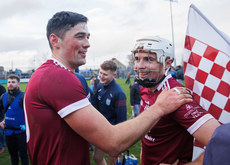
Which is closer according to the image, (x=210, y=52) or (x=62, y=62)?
(x=62, y=62)

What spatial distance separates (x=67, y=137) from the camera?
5.49ft

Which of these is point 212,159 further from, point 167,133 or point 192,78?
point 192,78

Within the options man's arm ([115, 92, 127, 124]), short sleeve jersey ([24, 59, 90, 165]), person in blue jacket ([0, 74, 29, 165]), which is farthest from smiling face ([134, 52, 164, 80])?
person in blue jacket ([0, 74, 29, 165])

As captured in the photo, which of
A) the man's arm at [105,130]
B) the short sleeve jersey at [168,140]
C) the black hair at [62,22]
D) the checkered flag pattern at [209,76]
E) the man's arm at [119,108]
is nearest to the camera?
the man's arm at [105,130]

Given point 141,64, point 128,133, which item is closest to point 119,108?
point 141,64

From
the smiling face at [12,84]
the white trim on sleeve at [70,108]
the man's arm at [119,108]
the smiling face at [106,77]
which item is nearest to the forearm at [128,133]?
the white trim on sleeve at [70,108]

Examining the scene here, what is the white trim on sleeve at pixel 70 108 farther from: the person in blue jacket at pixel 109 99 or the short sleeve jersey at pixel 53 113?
the person in blue jacket at pixel 109 99

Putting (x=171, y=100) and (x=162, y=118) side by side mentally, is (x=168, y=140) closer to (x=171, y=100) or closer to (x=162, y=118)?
(x=162, y=118)

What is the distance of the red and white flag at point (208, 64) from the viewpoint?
218cm

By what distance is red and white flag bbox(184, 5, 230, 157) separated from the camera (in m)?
2.18

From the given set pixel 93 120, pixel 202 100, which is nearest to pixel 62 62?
pixel 93 120

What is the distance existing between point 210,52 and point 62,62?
1.68m

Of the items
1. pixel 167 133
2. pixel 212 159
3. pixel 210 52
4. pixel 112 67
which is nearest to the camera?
pixel 212 159

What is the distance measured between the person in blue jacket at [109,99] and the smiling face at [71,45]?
2983 mm
